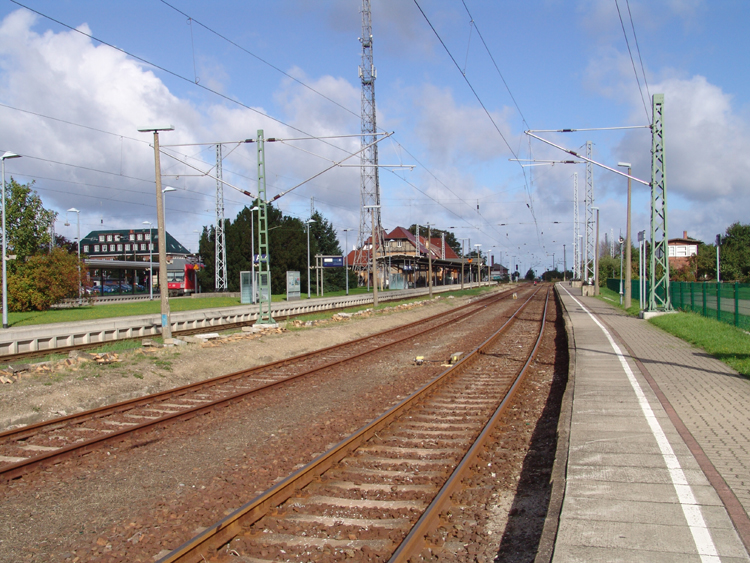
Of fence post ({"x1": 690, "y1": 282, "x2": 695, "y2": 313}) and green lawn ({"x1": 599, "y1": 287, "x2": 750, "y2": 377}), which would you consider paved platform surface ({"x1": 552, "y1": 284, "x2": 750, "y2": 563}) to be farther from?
fence post ({"x1": 690, "y1": 282, "x2": 695, "y2": 313})

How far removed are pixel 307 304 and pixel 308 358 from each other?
24653mm

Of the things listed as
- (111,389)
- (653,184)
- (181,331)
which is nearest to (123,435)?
(111,389)

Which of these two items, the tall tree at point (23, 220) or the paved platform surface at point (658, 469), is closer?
the paved platform surface at point (658, 469)

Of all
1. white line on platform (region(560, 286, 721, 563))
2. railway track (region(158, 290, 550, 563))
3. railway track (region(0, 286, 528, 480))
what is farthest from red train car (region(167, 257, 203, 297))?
white line on platform (region(560, 286, 721, 563))

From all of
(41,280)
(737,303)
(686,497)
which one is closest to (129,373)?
(686,497)

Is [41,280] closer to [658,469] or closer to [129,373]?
[129,373]

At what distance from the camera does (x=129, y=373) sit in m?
13.0

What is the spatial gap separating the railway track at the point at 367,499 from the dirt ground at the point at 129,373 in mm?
5766

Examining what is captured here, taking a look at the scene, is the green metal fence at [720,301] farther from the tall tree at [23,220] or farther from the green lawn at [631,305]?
the tall tree at [23,220]

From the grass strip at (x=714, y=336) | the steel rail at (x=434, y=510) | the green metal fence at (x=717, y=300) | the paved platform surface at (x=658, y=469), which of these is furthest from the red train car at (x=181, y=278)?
the steel rail at (x=434, y=510)

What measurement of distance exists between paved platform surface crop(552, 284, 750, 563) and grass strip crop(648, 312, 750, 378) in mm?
1530

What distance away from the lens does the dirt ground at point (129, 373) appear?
33.5 feet

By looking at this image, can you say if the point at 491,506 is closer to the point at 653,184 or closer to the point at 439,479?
the point at 439,479

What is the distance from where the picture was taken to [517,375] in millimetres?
13414
